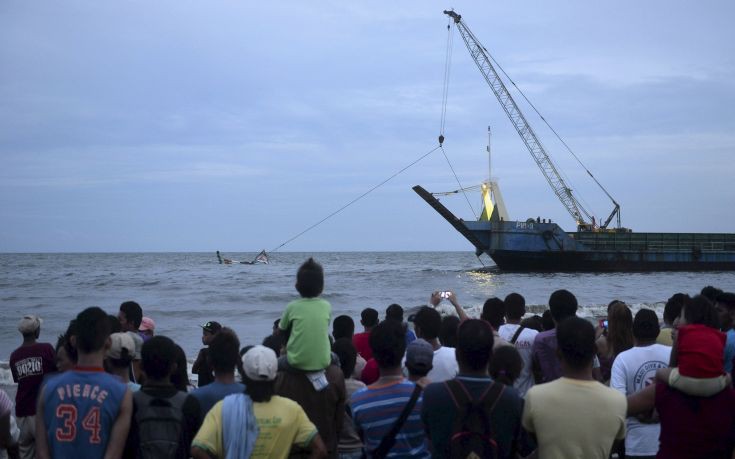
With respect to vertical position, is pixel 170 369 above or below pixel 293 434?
above

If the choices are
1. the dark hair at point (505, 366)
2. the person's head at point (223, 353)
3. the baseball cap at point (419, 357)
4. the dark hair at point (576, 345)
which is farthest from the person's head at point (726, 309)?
the person's head at point (223, 353)

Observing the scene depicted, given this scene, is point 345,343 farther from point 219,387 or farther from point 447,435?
point 447,435

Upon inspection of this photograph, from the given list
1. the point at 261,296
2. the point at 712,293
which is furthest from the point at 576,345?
the point at 261,296

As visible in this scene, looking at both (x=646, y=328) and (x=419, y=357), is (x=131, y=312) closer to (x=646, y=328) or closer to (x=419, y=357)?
(x=419, y=357)

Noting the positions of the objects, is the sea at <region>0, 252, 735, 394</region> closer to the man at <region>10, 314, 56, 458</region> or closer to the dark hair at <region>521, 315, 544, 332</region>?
the man at <region>10, 314, 56, 458</region>

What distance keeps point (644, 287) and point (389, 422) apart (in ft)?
120

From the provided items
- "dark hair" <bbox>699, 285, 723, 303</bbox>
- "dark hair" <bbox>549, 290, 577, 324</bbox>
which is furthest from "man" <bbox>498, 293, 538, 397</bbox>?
"dark hair" <bbox>699, 285, 723, 303</bbox>

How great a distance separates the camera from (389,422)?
3893mm

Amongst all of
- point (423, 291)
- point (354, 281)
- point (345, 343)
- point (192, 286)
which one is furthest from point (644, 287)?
point (345, 343)

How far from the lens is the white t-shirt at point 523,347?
18.4 ft

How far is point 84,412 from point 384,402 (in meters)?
1.46

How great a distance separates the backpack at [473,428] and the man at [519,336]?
6.80 ft

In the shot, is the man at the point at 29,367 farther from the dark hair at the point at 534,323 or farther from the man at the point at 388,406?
the dark hair at the point at 534,323

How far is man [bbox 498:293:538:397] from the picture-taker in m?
5.62
